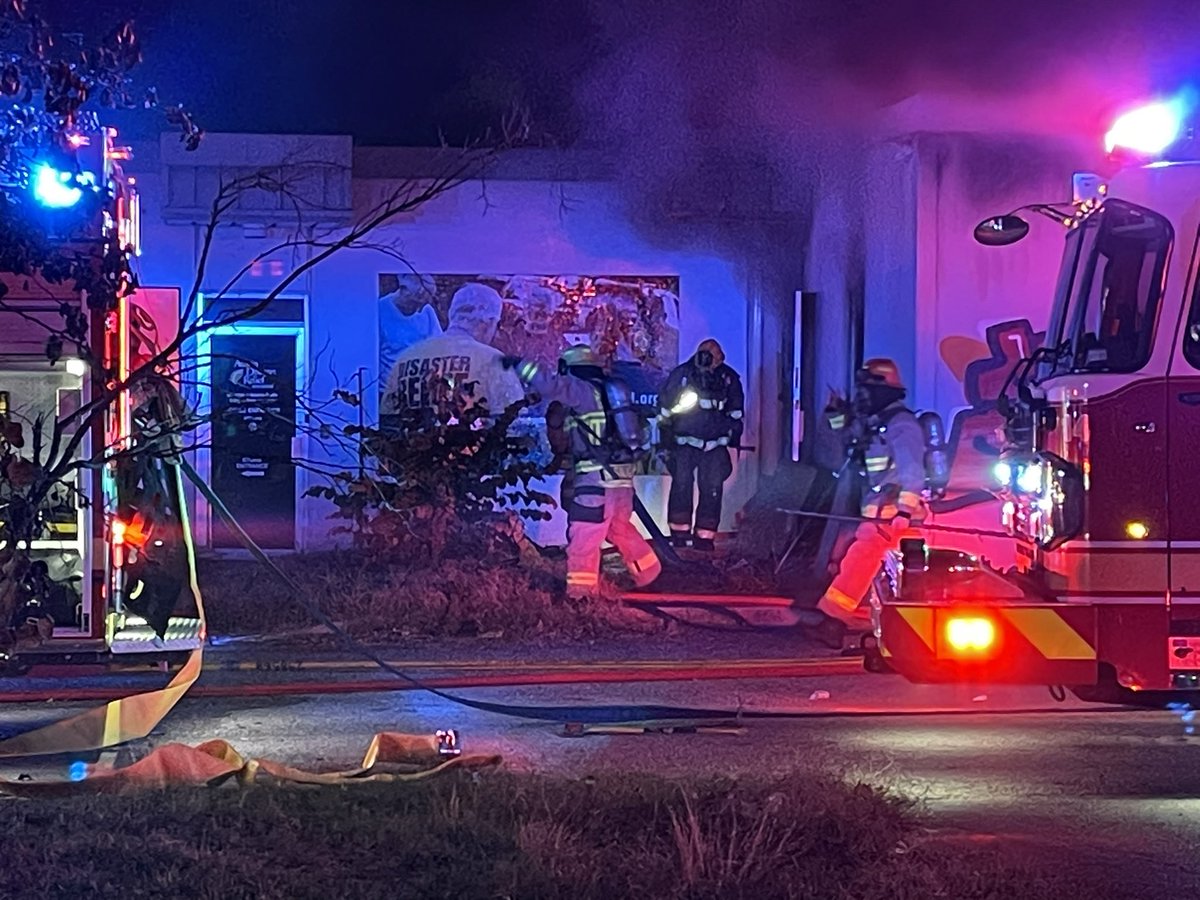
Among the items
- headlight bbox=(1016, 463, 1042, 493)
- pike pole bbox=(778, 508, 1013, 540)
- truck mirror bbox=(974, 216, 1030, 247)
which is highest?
truck mirror bbox=(974, 216, 1030, 247)

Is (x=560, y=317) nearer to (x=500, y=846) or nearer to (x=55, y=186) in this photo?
(x=55, y=186)

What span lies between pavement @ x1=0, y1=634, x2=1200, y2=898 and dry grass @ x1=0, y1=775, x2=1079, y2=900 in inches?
18.6

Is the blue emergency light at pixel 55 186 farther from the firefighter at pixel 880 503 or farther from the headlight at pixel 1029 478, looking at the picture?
the firefighter at pixel 880 503

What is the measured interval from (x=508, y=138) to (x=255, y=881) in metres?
3.44

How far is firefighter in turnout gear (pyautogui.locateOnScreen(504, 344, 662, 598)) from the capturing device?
1018cm

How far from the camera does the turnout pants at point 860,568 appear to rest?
8984 mm

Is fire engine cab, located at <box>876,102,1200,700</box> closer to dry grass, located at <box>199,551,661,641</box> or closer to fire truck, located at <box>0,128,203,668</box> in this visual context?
fire truck, located at <box>0,128,203,668</box>

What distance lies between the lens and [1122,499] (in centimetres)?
536

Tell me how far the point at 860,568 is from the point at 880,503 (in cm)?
41

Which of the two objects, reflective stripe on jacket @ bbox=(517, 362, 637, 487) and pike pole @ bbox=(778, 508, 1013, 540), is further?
reflective stripe on jacket @ bbox=(517, 362, 637, 487)

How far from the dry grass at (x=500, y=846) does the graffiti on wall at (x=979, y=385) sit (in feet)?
18.7

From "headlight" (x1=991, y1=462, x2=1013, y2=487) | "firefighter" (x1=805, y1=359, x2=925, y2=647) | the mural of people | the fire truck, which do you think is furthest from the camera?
the mural of people

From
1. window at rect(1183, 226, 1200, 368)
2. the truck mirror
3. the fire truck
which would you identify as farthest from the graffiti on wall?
the fire truck

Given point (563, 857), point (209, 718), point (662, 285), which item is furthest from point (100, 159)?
point (662, 285)
